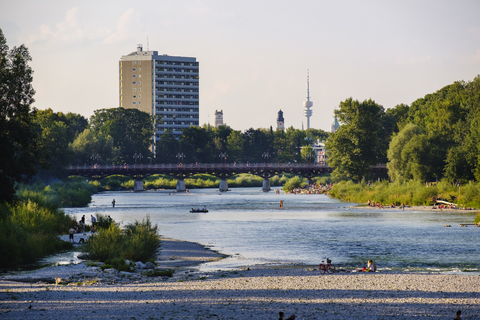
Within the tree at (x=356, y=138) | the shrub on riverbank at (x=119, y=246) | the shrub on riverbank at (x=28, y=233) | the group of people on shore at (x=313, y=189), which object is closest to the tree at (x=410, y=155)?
the tree at (x=356, y=138)

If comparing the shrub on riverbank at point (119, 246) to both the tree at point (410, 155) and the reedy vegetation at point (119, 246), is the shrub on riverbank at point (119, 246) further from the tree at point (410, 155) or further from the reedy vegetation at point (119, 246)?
the tree at point (410, 155)

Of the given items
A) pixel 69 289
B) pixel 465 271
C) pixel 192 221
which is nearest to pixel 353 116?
pixel 192 221

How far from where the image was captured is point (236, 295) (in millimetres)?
28328

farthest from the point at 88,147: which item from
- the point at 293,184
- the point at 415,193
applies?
the point at 415,193

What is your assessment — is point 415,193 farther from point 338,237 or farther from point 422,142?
point 338,237

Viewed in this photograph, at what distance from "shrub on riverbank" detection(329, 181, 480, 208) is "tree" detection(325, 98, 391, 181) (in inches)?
243

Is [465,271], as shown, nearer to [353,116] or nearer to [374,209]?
[374,209]

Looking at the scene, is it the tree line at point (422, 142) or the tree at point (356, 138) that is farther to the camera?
the tree at point (356, 138)

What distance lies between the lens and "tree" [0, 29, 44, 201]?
41.8 metres

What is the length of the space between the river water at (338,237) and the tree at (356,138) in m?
32.7

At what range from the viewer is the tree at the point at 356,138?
126m

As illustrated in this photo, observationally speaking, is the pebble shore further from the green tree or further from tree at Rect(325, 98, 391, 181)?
the green tree

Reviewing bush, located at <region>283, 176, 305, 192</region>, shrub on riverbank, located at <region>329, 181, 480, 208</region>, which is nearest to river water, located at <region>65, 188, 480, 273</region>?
shrub on riverbank, located at <region>329, 181, 480, 208</region>

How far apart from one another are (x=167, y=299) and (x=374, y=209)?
7642cm
